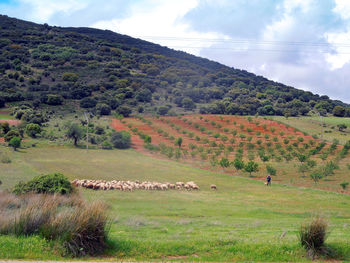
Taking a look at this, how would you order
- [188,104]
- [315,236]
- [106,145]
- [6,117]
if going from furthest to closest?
[188,104] < [6,117] < [106,145] < [315,236]

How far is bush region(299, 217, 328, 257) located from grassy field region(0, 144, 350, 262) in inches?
9.8

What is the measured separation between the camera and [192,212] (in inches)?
712

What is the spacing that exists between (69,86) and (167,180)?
230ft

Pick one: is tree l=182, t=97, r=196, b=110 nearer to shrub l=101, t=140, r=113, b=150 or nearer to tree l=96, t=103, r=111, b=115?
tree l=96, t=103, r=111, b=115

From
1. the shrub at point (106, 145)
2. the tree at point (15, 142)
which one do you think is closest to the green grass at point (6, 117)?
the shrub at point (106, 145)

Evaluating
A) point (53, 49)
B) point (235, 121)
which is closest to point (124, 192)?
point (235, 121)

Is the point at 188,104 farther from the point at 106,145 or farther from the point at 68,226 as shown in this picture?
the point at 68,226

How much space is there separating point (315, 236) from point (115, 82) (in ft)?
326

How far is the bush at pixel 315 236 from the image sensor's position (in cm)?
847

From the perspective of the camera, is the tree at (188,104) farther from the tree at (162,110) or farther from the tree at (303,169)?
the tree at (303,169)

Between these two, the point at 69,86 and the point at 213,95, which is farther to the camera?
the point at 213,95

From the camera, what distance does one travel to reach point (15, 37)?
435ft

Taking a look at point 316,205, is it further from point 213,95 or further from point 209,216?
point 213,95

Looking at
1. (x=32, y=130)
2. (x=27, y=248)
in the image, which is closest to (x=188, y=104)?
(x=32, y=130)
